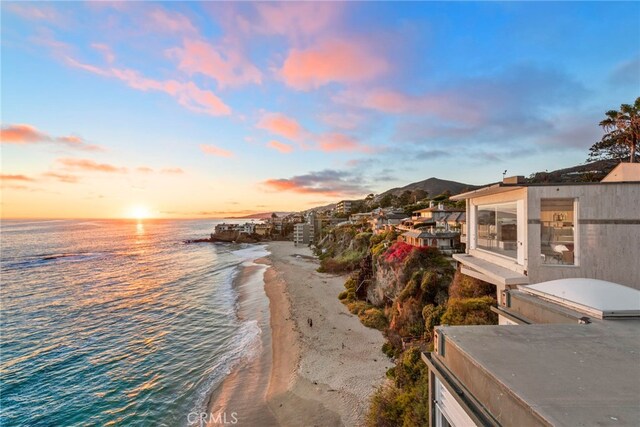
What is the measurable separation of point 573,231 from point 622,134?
1152 inches

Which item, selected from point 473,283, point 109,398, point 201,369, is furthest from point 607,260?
point 109,398

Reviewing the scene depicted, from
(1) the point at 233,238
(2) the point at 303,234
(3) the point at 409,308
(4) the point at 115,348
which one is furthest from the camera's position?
(1) the point at 233,238

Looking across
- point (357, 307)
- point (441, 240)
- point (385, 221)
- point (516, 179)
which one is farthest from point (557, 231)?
point (385, 221)

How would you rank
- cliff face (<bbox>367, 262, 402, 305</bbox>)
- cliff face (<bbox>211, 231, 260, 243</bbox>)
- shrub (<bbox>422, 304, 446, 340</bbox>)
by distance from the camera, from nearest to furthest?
shrub (<bbox>422, 304, 446, 340</bbox>), cliff face (<bbox>367, 262, 402, 305</bbox>), cliff face (<bbox>211, 231, 260, 243</bbox>)

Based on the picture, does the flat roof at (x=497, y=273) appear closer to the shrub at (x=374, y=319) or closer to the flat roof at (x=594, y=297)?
the flat roof at (x=594, y=297)

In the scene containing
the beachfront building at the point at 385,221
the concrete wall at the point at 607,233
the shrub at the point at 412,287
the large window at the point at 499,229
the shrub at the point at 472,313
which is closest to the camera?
the concrete wall at the point at 607,233

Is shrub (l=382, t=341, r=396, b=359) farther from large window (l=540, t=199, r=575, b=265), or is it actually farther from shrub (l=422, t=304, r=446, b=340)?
large window (l=540, t=199, r=575, b=265)

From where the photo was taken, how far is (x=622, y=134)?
25516mm

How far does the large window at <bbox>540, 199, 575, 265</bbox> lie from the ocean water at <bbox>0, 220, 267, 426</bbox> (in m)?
15.5

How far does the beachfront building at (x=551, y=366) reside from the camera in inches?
113

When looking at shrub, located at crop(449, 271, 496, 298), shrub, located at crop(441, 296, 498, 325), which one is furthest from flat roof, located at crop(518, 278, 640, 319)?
shrub, located at crop(449, 271, 496, 298)

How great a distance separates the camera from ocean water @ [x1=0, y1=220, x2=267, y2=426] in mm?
13062

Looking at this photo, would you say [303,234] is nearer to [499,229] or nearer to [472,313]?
[472,313]

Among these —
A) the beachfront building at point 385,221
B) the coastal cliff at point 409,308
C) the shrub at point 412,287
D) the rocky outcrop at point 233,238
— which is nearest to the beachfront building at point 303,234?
the rocky outcrop at point 233,238
